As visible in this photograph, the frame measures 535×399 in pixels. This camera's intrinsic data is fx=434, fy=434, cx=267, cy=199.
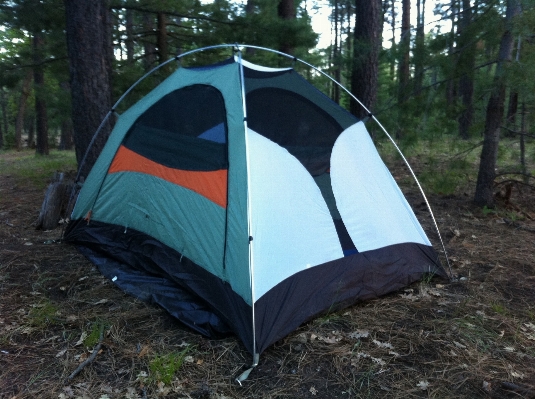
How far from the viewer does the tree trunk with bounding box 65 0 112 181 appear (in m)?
5.38

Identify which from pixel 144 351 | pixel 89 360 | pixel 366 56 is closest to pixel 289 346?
pixel 144 351

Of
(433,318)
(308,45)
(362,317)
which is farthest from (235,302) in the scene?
(308,45)

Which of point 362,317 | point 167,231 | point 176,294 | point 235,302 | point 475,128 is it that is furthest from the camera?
point 475,128

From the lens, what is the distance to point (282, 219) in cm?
314

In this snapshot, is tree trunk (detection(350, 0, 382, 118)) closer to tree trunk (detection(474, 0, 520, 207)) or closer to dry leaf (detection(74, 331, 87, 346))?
tree trunk (detection(474, 0, 520, 207))

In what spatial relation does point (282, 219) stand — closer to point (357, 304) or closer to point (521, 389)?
point (357, 304)

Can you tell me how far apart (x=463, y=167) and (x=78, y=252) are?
485 centimetres

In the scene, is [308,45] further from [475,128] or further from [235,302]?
[235,302]

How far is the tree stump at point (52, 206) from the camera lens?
5.27 meters

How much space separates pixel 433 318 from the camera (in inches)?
129

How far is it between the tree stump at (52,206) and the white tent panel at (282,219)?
328 cm

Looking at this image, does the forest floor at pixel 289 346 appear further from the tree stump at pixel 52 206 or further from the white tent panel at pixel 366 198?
the tree stump at pixel 52 206

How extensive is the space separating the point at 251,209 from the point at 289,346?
95 cm

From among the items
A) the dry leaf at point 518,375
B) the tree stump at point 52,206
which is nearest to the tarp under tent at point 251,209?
the dry leaf at point 518,375
